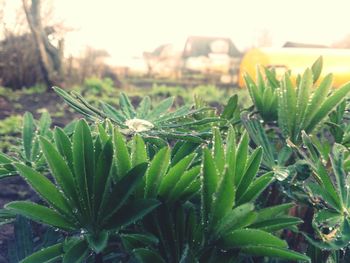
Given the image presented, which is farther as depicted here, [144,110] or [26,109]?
[26,109]

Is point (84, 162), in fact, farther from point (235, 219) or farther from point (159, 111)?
point (159, 111)

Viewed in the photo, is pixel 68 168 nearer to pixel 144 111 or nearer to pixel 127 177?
pixel 127 177

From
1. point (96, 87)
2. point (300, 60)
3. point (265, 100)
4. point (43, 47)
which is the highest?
point (265, 100)

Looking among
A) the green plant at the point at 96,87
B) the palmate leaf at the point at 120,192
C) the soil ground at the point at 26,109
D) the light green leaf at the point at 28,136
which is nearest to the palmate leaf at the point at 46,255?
the palmate leaf at the point at 120,192

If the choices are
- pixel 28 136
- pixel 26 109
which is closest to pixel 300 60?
pixel 26 109

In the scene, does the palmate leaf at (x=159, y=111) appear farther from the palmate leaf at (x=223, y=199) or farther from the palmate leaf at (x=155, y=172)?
the palmate leaf at (x=223, y=199)

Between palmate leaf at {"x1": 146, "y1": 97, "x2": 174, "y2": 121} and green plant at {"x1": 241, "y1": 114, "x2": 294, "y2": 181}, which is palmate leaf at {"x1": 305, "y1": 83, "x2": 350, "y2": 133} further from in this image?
palmate leaf at {"x1": 146, "y1": 97, "x2": 174, "y2": 121}
